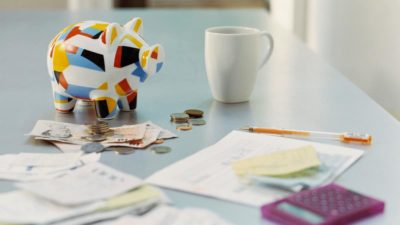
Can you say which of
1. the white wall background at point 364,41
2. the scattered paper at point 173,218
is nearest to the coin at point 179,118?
the scattered paper at point 173,218

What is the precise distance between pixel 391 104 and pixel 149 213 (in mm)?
899

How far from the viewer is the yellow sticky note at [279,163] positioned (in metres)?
0.80

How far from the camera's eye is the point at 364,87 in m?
1.66

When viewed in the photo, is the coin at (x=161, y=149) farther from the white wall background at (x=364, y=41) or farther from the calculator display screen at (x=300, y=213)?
the white wall background at (x=364, y=41)

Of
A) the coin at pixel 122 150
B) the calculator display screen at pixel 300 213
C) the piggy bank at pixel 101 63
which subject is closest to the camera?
the calculator display screen at pixel 300 213

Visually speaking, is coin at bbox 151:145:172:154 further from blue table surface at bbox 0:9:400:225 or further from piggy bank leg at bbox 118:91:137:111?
piggy bank leg at bbox 118:91:137:111

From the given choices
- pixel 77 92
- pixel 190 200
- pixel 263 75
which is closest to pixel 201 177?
pixel 190 200

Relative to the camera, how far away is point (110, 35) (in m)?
1.00

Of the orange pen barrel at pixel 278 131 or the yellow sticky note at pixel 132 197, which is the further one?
the orange pen barrel at pixel 278 131

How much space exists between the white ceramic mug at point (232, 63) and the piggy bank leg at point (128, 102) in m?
0.14

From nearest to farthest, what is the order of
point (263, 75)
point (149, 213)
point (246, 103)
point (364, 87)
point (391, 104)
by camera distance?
point (149, 213) < point (246, 103) < point (263, 75) < point (391, 104) < point (364, 87)

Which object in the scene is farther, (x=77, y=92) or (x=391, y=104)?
(x=391, y=104)

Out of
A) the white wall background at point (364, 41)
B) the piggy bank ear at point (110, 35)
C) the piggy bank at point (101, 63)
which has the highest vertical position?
the piggy bank ear at point (110, 35)

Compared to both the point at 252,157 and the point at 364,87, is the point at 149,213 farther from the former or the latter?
the point at 364,87
